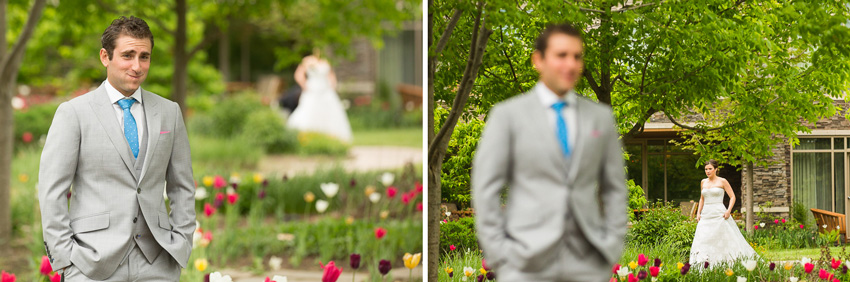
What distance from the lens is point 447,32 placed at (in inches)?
139

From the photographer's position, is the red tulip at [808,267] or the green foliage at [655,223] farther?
the green foliage at [655,223]

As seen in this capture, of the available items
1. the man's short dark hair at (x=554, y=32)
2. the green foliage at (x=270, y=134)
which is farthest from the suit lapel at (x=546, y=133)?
the green foliage at (x=270, y=134)

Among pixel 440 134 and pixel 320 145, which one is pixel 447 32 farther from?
pixel 320 145

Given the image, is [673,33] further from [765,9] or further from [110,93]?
[110,93]

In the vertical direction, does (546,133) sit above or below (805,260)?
above

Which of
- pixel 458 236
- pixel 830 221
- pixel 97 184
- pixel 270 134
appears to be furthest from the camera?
pixel 270 134

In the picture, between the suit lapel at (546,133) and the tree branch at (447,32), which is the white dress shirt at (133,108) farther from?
the tree branch at (447,32)

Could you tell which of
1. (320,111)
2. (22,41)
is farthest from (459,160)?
(320,111)

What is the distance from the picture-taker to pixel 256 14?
738 centimetres

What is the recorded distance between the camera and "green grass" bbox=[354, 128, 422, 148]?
12.9m

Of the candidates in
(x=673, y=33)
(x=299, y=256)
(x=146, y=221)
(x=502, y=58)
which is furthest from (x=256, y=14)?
(x=146, y=221)

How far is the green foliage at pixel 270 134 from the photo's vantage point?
10922 mm

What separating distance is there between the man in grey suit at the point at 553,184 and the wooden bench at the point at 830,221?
2425mm

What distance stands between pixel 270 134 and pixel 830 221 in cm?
844
